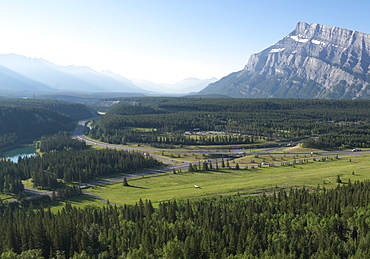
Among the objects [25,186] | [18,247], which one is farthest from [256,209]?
[25,186]

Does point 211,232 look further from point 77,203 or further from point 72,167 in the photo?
point 72,167

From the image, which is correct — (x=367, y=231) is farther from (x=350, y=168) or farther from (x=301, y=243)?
(x=350, y=168)

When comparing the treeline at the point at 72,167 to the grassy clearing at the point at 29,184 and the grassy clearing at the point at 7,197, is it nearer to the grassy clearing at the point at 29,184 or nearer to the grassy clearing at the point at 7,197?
the grassy clearing at the point at 29,184

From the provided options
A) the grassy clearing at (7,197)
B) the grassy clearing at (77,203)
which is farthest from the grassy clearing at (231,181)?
the grassy clearing at (7,197)

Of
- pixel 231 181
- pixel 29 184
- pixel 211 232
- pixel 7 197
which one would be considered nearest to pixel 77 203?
pixel 7 197

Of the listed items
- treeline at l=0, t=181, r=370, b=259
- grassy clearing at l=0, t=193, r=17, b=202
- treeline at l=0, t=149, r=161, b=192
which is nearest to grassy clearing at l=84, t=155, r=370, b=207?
treeline at l=0, t=149, r=161, b=192

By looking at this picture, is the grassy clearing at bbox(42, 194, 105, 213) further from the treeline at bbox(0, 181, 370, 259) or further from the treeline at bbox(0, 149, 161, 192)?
the treeline at bbox(0, 149, 161, 192)
